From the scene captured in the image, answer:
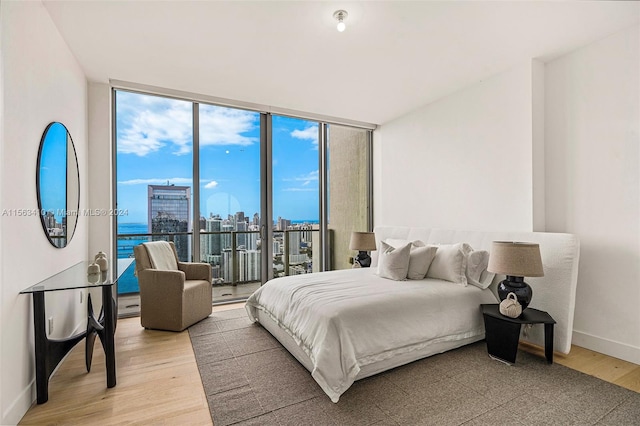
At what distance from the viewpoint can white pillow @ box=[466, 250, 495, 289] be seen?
314cm

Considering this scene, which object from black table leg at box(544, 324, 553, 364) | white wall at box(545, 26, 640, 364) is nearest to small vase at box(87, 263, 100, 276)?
black table leg at box(544, 324, 553, 364)

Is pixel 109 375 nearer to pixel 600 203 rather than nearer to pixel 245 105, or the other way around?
pixel 245 105

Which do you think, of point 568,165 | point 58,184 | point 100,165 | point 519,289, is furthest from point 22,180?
point 568,165

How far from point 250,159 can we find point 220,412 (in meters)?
3.41

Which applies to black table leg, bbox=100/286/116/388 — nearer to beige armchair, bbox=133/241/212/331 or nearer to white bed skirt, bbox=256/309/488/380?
beige armchair, bbox=133/241/212/331

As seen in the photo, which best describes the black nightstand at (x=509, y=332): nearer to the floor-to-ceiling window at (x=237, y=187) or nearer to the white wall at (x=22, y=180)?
the floor-to-ceiling window at (x=237, y=187)

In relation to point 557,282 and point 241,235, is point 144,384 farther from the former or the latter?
point 557,282

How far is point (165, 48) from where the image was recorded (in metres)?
2.98

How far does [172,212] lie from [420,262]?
316 centimetres

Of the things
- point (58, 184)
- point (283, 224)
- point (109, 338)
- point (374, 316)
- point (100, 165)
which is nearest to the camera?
point (109, 338)

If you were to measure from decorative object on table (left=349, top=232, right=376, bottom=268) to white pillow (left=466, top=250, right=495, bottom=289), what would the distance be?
1.46 m

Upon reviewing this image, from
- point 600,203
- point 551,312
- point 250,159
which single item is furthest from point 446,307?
point 250,159

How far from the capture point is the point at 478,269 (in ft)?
10.4

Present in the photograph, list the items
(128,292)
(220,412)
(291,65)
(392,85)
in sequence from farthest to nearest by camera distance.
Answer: (128,292) → (392,85) → (291,65) → (220,412)
